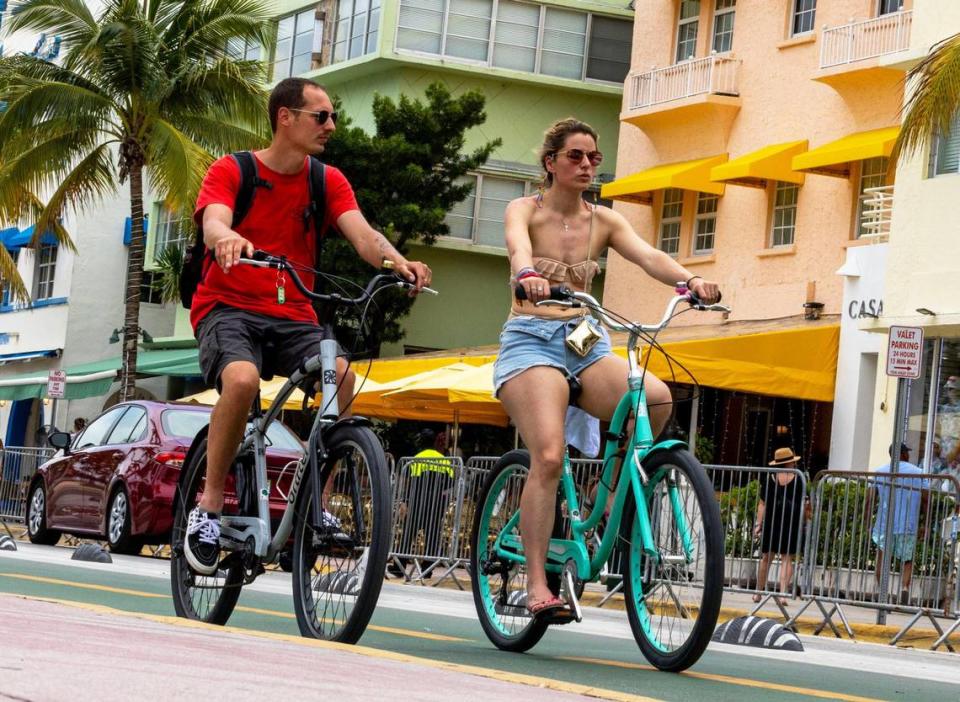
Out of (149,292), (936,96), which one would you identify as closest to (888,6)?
(936,96)

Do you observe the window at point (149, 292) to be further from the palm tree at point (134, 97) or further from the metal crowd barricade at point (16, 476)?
the metal crowd barricade at point (16, 476)

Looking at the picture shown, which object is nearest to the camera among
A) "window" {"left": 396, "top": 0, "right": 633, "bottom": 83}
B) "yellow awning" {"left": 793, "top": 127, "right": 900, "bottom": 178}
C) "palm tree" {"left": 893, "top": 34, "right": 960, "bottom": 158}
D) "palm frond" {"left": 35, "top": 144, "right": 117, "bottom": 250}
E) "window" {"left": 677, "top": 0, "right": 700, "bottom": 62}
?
"palm tree" {"left": 893, "top": 34, "right": 960, "bottom": 158}

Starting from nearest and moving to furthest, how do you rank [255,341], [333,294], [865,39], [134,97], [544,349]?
[333,294] → [255,341] → [544,349] → [865,39] → [134,97]

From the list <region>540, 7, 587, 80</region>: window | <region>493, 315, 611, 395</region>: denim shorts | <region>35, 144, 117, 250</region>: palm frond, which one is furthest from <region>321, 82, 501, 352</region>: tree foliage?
<region>493, 315, 611, 395</region>: denim shorts

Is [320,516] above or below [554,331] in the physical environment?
below

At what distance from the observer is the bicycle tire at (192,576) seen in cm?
770

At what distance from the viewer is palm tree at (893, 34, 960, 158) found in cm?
1900

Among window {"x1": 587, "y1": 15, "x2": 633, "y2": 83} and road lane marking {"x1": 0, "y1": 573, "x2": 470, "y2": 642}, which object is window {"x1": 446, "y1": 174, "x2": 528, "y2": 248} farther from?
road lane marking {"x1": 0, "y1": 573, "x2": 470, "y2": 642}

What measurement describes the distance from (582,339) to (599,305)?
329mm

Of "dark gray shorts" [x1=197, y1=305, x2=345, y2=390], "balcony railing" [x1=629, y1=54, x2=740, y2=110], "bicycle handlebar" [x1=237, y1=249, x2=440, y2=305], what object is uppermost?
"balcony railing" [x1=629, y1=54, x2=740, y2=110]

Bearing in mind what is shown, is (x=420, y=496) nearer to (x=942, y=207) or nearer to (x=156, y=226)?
(x=942, y=207)

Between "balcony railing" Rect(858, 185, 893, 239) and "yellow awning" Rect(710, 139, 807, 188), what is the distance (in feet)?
4.48

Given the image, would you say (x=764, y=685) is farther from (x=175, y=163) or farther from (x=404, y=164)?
(x=404, y=164)

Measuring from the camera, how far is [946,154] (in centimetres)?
2544
